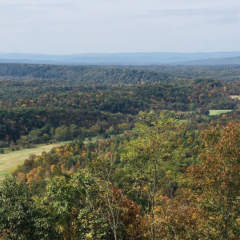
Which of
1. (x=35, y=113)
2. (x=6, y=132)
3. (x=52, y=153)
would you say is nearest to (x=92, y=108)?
(x=35, y=113)

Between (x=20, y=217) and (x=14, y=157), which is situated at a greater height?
(x=20, y=217)

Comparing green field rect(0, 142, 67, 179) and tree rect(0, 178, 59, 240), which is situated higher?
tree rect(0, 178, 59, 240)

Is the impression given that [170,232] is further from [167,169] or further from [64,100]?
[64,100]

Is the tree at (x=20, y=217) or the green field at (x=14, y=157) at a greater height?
the tree at (x=20, y=217)

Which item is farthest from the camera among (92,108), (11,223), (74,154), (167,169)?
(92,108)

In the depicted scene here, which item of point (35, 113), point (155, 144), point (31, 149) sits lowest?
point (31, 149)

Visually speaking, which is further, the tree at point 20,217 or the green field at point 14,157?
the green field at point 14,157

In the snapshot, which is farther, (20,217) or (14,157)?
(14,157)

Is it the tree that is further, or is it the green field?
the green field
